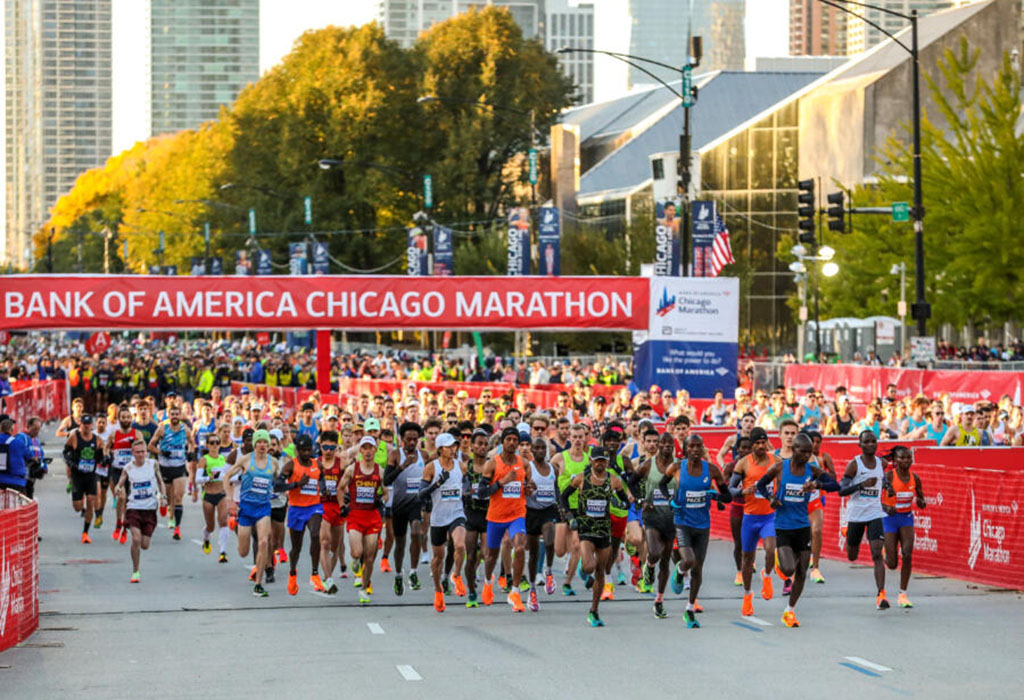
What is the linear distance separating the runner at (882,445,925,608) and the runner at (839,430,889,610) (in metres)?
0.08

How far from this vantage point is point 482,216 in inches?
3246

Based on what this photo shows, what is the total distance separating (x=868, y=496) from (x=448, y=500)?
13.3 ft

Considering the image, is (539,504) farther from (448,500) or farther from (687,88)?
(687,88)

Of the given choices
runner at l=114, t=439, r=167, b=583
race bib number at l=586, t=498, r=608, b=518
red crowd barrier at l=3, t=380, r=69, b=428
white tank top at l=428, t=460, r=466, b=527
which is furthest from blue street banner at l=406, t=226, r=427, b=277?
race bib number at l=586, t=498, r=608, b=518

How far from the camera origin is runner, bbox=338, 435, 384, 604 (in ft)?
57.7

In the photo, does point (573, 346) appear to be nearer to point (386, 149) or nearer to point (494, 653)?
point (386, 149)

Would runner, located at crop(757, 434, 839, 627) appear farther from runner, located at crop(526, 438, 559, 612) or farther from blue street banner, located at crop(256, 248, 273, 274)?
blue street banner, located at crop(256, 248, 273, 274)

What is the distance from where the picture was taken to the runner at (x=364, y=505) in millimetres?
17594

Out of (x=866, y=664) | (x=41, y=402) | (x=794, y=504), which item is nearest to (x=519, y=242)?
(x=41, y=402)

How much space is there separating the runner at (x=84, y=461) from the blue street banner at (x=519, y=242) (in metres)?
20.4

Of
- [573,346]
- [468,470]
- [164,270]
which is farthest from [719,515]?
[164,270]

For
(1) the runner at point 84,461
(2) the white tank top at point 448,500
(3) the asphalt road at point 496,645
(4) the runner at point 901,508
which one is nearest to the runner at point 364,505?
(3) the asphalt road at point 496,645

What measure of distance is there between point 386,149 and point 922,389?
4920 centimetres

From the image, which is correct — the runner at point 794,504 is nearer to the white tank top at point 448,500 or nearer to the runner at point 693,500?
the runner at point 693,500
